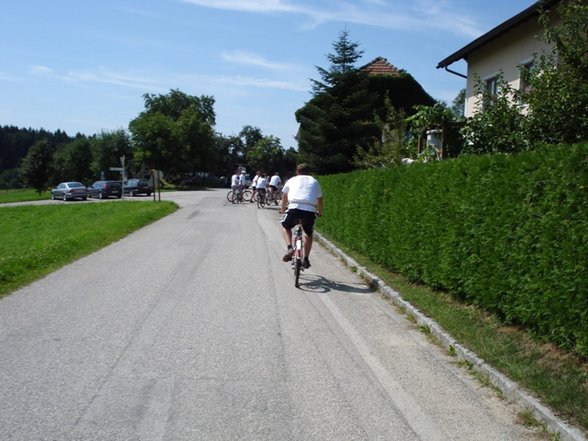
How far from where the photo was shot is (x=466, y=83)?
22.2 meters

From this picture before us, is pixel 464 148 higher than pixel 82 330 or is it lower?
higher

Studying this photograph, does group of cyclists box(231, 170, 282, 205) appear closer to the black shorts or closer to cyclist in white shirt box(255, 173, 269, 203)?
cyclist in white shirt box(255, 173, 269, 203)

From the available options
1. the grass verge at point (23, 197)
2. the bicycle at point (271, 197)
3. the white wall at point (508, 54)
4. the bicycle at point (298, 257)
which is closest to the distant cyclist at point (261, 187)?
the bicycle at point (271, 197)

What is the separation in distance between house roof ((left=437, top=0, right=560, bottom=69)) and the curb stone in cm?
820

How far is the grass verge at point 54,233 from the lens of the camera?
10.7m

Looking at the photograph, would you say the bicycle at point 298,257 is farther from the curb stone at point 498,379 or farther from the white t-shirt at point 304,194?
the curb stone at point 498,379

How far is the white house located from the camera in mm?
16125

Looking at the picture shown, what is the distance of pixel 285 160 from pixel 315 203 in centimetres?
9647

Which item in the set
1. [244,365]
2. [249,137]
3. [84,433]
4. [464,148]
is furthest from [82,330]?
[249,137]

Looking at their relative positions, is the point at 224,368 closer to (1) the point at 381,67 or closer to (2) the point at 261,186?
(2) the point at 261,186

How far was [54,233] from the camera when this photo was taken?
28156 millimetres

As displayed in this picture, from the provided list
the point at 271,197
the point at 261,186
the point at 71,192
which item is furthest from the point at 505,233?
the point at 71,192

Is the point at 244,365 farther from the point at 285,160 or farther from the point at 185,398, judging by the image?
the point at 285,160

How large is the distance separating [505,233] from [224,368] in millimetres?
3249
